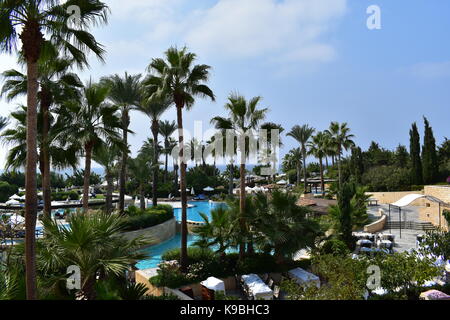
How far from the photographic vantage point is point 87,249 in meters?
6.71

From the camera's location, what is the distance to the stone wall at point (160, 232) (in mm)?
19812

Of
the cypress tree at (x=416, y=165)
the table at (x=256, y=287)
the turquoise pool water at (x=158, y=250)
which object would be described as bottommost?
the turquoise pool water at (x=158, y=250)

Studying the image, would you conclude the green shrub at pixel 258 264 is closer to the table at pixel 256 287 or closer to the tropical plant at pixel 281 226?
the tropical plant at pixel 281 226

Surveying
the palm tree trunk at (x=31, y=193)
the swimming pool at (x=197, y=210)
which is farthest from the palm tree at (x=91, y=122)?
the swimming pool at (x=197, y=210)

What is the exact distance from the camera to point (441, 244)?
38.1ft

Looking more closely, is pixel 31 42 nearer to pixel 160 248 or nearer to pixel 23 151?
pixel 23 151

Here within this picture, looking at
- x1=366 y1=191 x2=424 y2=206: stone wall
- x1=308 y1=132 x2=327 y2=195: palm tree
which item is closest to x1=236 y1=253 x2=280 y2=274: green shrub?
x1=366 y1=191 x2=424 y2=206: stone wall

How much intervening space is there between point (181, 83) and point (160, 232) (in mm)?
11921

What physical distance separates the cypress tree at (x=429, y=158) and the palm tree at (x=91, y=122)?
3909 centimetres

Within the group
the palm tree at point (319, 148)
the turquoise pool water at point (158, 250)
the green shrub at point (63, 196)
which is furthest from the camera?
the palm tree at point (319, 148)

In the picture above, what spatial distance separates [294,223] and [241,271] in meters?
2.73

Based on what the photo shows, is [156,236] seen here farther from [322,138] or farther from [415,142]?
[415,142]
